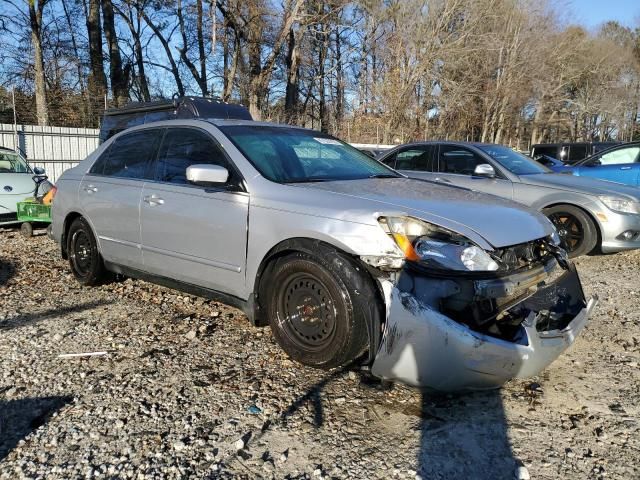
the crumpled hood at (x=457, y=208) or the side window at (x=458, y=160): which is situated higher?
the side window at (x=458, y=160)

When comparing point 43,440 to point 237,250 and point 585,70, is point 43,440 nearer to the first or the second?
point 237,250

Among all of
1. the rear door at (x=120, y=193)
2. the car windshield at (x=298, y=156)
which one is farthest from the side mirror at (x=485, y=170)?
the rear door at (x=120, y=193)

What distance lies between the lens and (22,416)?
2.70 m

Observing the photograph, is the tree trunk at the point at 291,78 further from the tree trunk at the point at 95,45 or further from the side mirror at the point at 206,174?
the side mirror at the point at 206,174

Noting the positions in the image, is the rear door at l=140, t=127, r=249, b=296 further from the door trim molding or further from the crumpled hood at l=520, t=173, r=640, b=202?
the crumpled hood at l=520, t=173, r=640, b=202

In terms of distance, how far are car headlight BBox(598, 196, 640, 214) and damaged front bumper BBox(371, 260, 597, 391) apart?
4.11m

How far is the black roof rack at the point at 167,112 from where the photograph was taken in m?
9.71

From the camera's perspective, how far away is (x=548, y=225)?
340cm

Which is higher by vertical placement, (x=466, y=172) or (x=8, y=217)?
(x=466, y=172)

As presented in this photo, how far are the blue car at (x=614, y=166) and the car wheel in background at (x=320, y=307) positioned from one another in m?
7.59

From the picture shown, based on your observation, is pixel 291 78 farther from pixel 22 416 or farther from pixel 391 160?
pixel 22 416

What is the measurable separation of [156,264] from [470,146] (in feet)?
16.2

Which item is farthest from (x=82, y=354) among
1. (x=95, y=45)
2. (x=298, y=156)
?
(x=95, y=45)

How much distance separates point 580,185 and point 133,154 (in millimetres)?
5277
